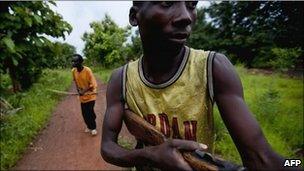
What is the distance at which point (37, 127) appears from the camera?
8875mm

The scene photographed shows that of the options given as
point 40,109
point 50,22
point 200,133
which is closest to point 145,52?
point 200,133

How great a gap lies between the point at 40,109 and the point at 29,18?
17.8ft

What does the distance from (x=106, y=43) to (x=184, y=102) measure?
18.7m

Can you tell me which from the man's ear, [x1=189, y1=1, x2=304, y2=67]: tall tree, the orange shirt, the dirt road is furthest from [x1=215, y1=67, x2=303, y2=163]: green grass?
the man's ear

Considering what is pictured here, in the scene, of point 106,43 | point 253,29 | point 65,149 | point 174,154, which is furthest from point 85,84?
point 106,43

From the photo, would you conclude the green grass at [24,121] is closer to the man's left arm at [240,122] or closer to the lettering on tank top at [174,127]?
the lettering on tank top at [174,127]

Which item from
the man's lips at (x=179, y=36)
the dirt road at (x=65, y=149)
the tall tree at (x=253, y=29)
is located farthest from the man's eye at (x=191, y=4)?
the tall tree at (x=253, y=29)

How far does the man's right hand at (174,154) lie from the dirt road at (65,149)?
200 inches

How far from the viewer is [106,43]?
64.8ft

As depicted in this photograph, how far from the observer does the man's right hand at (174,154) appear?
111 centimetres

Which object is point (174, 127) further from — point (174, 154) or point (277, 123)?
point (277, 123)

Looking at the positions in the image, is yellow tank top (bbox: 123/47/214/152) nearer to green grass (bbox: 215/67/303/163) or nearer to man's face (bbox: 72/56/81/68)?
green grass (bbox: 215/67/303/163)

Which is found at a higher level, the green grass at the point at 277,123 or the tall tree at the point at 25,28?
the tall tree at the point at 25,28

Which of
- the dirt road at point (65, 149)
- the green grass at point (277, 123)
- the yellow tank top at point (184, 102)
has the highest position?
the yellow tank top at point (184, 102)
